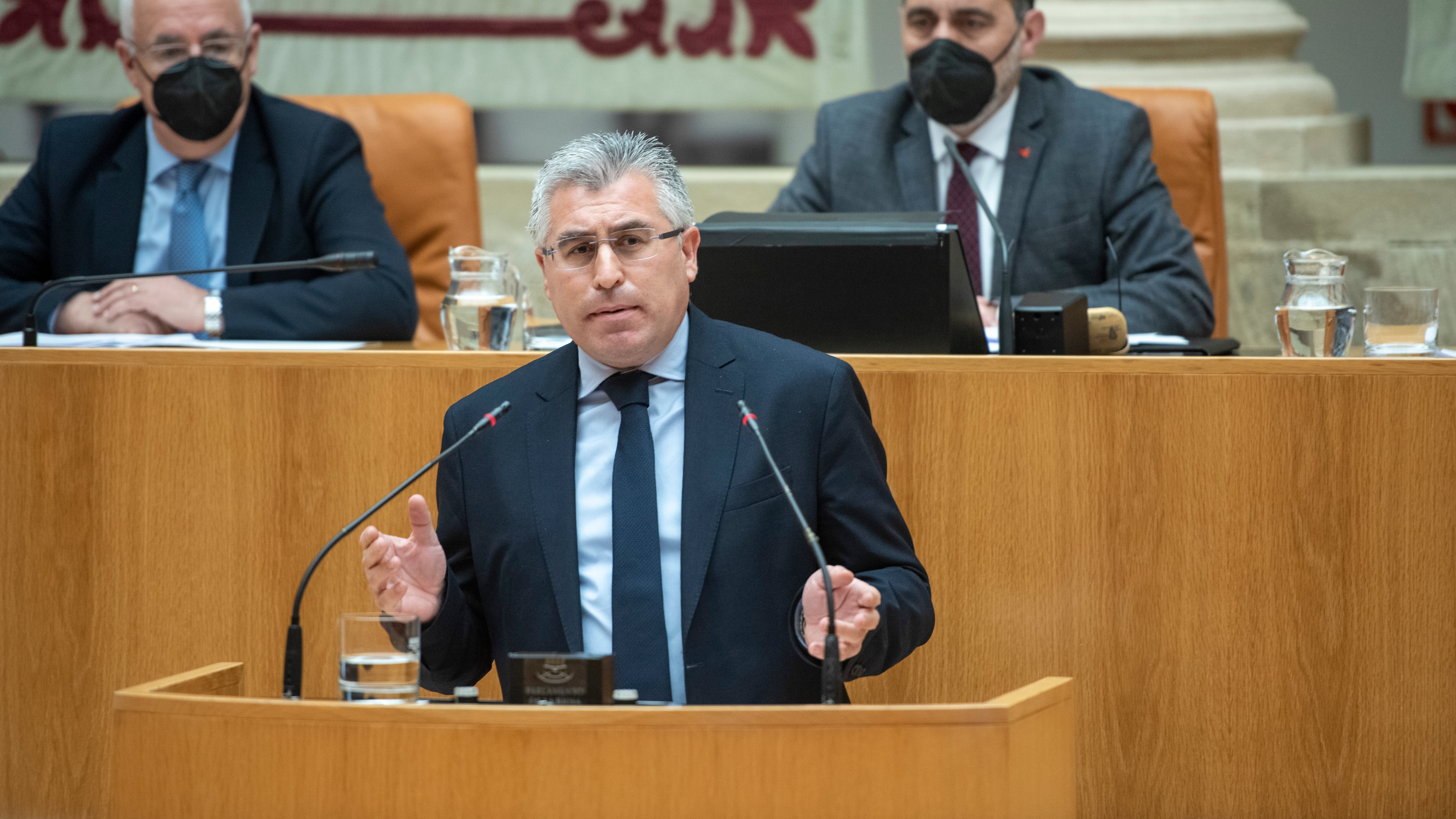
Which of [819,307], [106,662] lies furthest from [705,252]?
[106,662]

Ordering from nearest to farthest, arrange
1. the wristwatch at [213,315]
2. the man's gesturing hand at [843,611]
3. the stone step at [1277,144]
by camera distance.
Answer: the man's gesturing hand at [843,611]
the wristwatch at [213,315]
the stone step at [1277,144]

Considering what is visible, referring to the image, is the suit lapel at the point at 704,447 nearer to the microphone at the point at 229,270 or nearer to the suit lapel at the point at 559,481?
the suit lapel at the point at 559,481

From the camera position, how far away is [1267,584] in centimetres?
214

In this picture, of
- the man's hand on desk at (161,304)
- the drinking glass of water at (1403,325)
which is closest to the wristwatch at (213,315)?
the man's hand on desk at (161,304)

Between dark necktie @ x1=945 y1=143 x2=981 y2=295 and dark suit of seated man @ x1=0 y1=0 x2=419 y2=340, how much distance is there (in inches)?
43.5

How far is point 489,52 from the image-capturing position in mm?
4707

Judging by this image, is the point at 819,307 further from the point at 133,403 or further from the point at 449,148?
the point at 449,148

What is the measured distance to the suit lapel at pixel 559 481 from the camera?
186cm

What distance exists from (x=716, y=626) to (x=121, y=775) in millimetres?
664

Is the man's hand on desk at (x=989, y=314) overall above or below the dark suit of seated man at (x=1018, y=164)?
below

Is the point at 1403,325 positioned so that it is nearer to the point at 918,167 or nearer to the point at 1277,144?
the point at 918,167

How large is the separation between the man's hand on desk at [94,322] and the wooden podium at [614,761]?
59.2 inches

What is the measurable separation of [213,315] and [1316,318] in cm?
176

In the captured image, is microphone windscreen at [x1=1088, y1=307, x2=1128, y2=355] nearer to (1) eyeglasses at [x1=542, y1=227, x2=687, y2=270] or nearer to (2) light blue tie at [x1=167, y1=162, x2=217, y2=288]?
(1) eyeglasses at [x1=542, y1=227, x2=687, y2=270]
